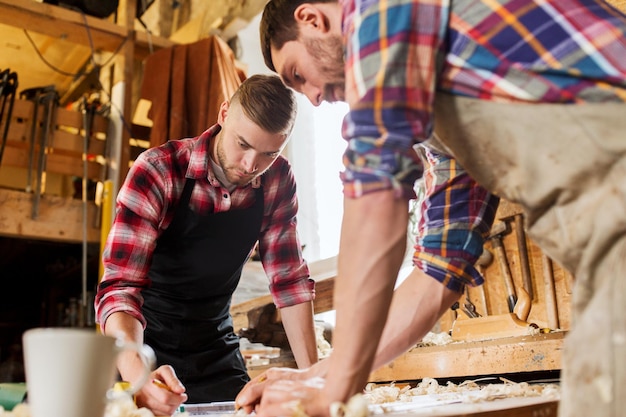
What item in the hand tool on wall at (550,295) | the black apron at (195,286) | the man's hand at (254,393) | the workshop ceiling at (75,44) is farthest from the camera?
the workshop ceiling at (75,44)

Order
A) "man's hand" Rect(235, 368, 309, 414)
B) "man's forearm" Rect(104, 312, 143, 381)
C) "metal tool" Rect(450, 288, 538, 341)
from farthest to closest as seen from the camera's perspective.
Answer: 1. "metal tool" Rect(450, 288, 538, 341)
2. "man's forearm" Rect(104, 312, 143, 381)
3. "man's hand" Rect(235, 368, 309, 414)

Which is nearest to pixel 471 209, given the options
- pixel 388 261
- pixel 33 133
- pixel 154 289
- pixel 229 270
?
pixel 388 261

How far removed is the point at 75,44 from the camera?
3053mm

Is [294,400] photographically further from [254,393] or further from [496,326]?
[496,326]

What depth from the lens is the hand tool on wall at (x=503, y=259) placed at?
2057 mm

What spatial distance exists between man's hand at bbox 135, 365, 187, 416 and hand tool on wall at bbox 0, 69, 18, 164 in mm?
1741

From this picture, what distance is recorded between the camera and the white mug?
612 mm

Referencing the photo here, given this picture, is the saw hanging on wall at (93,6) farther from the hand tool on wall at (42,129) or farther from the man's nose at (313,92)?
the man's nose at (313,92)

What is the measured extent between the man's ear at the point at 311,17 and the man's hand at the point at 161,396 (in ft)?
2.11

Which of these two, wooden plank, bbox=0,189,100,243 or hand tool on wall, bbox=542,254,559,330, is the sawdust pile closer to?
hand tool on wall, bbox=542,254,559,330

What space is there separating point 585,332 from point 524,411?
181 mm

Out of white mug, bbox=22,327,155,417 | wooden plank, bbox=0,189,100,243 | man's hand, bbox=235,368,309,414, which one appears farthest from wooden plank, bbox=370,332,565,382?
wooden plank, bbox=0,189,100,243

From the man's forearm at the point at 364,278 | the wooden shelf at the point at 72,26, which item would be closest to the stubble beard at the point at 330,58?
the man's forearm at the point at 364,278

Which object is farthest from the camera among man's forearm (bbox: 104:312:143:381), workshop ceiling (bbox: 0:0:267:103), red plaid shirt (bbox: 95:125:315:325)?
workshop ceiling (bbox: 0:0:267:103)
